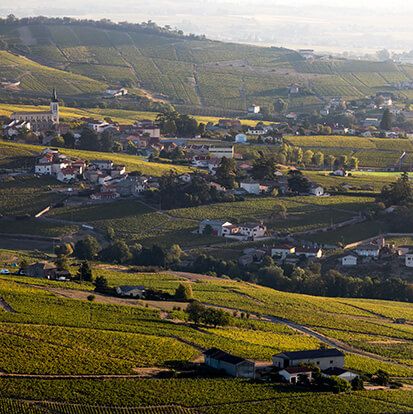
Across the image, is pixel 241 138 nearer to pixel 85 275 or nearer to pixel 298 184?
pixel 298 184

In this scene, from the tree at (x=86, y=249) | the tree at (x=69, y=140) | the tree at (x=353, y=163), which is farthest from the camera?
the tree at (x=353, y=163)

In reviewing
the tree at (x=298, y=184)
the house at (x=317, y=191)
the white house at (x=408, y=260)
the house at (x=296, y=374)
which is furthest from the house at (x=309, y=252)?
the house at (x=296, y=374)

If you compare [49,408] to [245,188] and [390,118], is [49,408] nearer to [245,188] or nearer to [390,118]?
[245,188]

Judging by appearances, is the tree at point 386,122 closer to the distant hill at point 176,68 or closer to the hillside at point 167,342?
the distant hill at point 176,68

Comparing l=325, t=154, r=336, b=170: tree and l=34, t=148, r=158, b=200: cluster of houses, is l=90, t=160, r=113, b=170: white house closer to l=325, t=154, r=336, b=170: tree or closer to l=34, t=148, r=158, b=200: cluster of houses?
l=34, t=148, r=158, b=200: cluster of houses

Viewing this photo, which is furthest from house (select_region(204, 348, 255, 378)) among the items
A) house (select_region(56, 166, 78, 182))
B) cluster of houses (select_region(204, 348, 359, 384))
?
house (select_region(56, 166, 78, 182))

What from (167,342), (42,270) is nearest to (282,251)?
(42,270)
